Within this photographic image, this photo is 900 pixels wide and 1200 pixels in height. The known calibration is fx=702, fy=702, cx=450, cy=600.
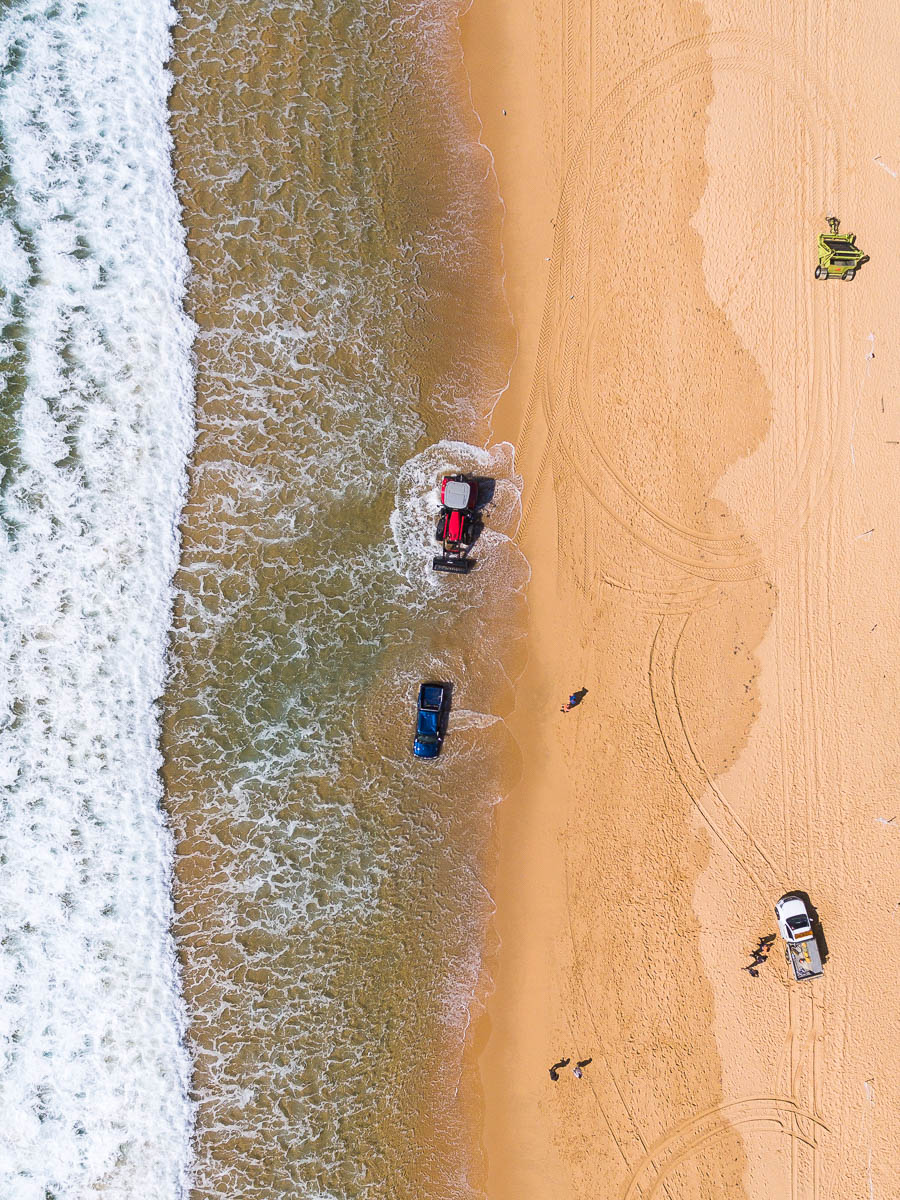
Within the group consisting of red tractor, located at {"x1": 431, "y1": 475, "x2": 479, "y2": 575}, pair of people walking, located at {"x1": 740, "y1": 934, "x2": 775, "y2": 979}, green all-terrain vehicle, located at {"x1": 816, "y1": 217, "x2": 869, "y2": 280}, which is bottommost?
pair of people walking, located at {"x1": 740, "y1": 934, "x2": 775, "y2": 979}

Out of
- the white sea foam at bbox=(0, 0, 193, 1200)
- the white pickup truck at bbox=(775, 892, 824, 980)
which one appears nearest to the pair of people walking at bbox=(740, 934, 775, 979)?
the white pickup truck at bbox=(775, 892, 824, 980)

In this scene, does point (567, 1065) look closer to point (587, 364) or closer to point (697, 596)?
point (697, 596)

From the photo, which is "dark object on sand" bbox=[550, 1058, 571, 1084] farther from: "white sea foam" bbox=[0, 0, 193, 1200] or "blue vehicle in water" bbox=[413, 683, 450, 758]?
"white sea foam" bbox=[0, 0, 193, 1200]

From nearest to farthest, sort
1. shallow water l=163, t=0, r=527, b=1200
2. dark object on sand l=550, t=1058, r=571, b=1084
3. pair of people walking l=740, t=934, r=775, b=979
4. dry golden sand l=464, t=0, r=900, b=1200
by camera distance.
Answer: shallow water l=163, t=0, r=527, b=1200 → dark object on sand l=550, t=1058, r=571, b=1084 → dry golden sand l=464, t=0, r=900, b=1200 → pair of people walking l=740, t=934, r=775, b=979

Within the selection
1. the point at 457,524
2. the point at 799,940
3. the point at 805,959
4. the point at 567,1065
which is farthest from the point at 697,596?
the point at 567,1065

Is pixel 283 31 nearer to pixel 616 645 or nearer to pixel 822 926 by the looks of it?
pixel 616 645

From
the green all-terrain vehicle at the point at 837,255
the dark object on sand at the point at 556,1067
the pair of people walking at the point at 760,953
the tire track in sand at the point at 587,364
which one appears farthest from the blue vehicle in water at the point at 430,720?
the green all-terrain vehicle at the point at 837,255

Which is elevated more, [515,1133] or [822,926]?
[822,926]

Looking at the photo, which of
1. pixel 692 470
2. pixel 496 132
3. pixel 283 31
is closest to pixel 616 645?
pixel 692 470
